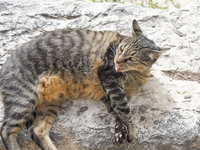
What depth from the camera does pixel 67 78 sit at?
3.35 m

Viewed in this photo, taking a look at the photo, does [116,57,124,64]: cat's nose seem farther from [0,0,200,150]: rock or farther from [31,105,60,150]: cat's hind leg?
[31,105,60,150]: cat's hind leg

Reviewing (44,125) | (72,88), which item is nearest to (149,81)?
(72,88)

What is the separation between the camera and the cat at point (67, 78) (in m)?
3.06

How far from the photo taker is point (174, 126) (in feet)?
10.1

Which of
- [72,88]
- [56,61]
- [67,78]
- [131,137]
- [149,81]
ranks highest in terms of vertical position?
[56,61]

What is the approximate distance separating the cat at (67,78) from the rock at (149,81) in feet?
0.42

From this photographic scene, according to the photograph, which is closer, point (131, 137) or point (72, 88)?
point (131, 137)

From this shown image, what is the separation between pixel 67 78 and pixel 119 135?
3.06 ft

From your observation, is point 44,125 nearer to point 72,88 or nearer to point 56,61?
point 72,88

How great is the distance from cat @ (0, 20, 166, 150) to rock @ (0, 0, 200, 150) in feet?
0.42

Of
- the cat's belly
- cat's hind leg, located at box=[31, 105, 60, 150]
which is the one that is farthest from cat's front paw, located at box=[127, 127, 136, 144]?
cat's hind leg, located at box=[31, 105, 60, 150]


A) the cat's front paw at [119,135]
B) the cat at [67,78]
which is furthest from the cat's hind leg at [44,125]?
the cat's front paw at [119,135]

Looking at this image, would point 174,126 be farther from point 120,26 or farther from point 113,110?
point 120,26

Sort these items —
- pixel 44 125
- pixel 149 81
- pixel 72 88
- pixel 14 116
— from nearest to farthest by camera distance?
1. pixel 14 116
2. pixel 44 125
3. pixel 72 88
4. pixel 149 81
